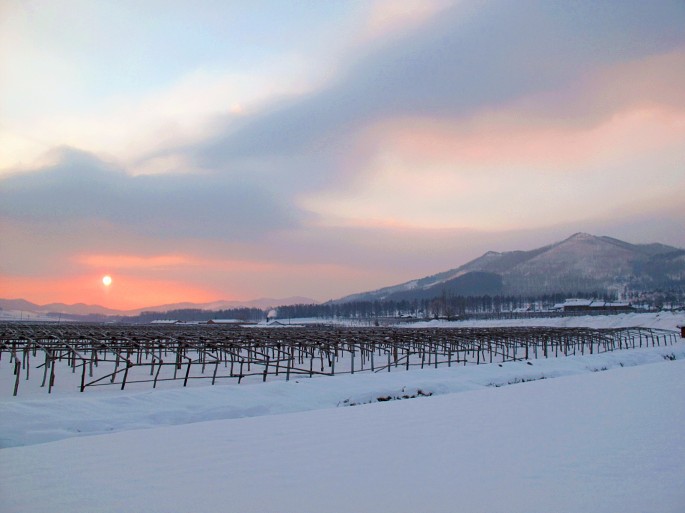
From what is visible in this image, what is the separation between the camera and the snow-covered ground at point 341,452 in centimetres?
792

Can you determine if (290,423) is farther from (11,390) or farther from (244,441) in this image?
(11,390)

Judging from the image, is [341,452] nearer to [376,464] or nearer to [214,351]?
[376,464]

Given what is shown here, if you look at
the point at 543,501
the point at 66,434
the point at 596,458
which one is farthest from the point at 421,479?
the point at 66,434

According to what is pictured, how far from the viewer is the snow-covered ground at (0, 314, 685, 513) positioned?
792 cm

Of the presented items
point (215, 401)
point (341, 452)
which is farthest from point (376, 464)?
point (215, 401)

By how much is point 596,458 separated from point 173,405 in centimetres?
1231

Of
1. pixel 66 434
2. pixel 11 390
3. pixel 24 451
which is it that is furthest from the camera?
pixel 11 390

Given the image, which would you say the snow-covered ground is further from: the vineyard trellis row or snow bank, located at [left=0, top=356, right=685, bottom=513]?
the vineyard trellis row

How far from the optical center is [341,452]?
11.0m

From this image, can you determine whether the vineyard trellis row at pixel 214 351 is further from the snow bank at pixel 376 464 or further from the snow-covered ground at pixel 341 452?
the snow bank at pixel 376 464

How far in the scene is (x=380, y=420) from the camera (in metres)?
15.1

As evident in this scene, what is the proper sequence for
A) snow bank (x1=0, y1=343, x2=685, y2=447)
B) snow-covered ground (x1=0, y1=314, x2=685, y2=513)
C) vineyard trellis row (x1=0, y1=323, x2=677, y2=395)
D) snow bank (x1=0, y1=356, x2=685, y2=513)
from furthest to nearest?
vineyard trellis row (x1=0, y1=323, x2=677, y2=395) → snow bank (x1=0, y1=343, x2=685, y2=447) → snow-covered ground (x1=0, y1=314, x2=685, y2=513) → snow bank (x1=0, y1=356, x2=685, y2=513)

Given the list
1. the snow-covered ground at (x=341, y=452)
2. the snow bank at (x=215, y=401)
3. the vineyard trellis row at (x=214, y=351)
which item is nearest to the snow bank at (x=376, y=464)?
the snow-covered ground at (x=341, y=452)

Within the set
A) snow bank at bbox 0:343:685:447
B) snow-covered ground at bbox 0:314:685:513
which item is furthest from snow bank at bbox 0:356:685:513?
snow bank at bbox 0:343:685:447
